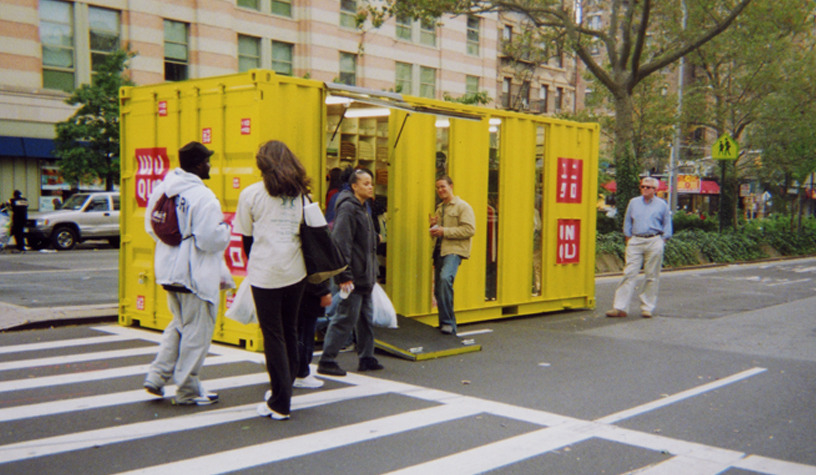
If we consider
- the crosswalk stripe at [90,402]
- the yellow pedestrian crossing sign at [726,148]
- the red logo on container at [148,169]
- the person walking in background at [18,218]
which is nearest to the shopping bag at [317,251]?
the crosswalk stripe at [90,402]

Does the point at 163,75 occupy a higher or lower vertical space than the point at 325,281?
higher

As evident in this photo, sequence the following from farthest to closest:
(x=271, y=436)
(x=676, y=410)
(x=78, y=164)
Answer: (x=78, y=164)
(x=676, y=410)
(x=271, y=436)

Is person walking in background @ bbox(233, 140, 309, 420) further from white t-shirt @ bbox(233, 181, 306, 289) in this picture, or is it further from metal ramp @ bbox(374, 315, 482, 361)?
metal ramp @ bbox(374, 315, 482, 361)

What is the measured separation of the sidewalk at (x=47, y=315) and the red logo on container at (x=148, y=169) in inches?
68.0

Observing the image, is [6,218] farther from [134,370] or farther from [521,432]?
[521,432]

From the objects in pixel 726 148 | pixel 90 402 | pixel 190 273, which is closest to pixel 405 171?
pixel 190 273

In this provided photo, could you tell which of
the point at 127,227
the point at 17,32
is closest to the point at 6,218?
the point at 17,32

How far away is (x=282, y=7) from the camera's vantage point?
35.1 m

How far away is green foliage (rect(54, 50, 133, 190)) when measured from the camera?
24.5 metres

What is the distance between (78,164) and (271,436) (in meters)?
21.9

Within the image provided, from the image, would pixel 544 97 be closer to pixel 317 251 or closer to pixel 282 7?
pixel 282 7

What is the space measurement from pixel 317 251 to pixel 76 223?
806 inches

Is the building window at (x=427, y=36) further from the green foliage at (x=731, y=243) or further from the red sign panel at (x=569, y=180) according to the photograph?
the red sign panel at (x=569, y=180)

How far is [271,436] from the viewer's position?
5070 millimetres
